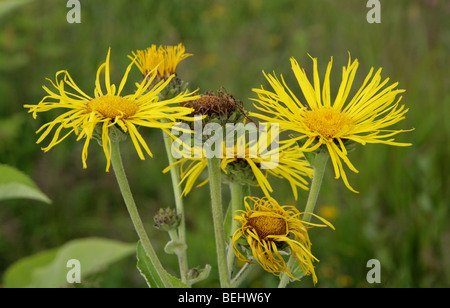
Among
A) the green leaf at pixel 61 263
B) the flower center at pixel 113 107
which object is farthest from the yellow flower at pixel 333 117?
the green leaf at pixel 61 263

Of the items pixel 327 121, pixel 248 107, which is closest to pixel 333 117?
pixel 327 121

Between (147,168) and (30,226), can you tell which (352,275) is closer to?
(147,168)

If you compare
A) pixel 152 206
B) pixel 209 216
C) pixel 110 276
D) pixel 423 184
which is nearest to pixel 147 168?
pixel 152 206

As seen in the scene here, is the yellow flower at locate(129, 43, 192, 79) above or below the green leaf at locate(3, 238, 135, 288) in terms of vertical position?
above

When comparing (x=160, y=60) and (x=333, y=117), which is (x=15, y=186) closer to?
(x=160, y=60)

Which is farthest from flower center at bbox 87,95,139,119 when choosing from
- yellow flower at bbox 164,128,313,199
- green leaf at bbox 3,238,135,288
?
green leaf at bbox 3,238,135,288

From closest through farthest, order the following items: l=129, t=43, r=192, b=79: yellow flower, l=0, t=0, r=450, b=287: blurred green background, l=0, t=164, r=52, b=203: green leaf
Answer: l=0, t=164, r=52, b=203: green leaf, l=129, t=43, r=192, b=79: yellow flower, l=0, t=0, r=450, b=287: blurred green background

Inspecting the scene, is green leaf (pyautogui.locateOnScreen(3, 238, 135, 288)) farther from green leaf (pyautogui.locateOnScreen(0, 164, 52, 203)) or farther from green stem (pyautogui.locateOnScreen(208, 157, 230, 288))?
green stem (pyautogui.locateOnScreen(208, 157, 230, 288))
